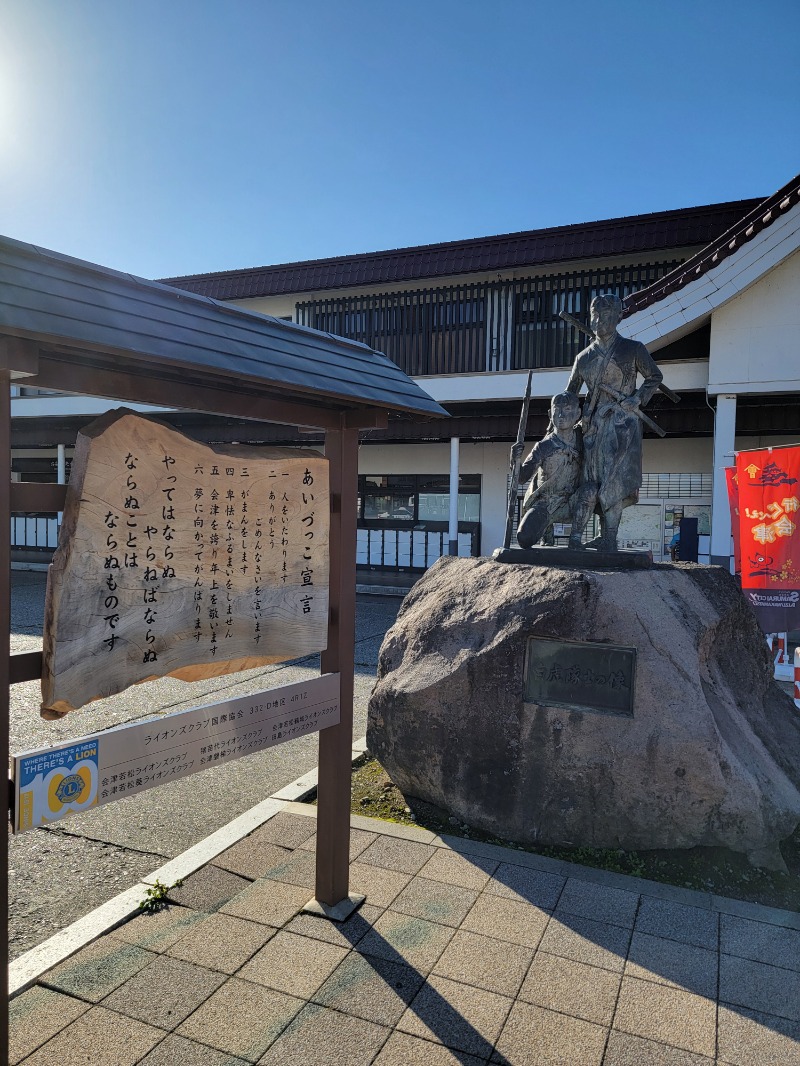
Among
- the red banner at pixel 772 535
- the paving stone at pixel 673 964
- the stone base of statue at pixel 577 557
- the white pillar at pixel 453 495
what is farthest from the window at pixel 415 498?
the paving stone at pixel 673 964

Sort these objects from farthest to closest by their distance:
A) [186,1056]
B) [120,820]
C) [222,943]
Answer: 1. [120,820]
2. [222,943]
3. [186,1056]

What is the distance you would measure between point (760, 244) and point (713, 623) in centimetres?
839

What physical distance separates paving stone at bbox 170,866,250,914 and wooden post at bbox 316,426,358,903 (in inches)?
18.6

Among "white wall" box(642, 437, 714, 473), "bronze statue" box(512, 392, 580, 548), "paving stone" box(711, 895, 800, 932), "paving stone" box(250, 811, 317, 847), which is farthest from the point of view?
"white wall" box(642, 437, 714, 473)

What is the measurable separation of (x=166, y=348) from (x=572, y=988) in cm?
290

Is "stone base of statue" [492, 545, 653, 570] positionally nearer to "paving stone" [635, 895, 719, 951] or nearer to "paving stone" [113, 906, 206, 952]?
"paving stone" [635, 895, 719, 951]

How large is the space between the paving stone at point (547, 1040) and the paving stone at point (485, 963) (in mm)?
151

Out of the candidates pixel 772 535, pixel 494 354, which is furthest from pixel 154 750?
pixel 494 354

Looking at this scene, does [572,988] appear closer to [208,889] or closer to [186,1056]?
[186,1056]

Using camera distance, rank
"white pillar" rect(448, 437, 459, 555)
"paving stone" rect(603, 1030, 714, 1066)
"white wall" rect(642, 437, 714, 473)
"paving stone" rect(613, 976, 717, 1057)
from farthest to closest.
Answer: "white pillar" rect(448, 437, 459, 555) < "white wall" rect(642, 437, 714, 473) < "paving stone" rect(613, 976, 717, 1057) < "paving stone" rect(603, 1030, 714, 1066)

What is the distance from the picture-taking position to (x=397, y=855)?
12.9 ft

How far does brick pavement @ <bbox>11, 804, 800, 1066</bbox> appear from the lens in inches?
98.6

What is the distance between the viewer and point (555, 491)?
5488 millimetres

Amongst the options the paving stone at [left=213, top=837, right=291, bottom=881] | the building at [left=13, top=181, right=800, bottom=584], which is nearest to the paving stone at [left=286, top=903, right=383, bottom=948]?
the paving stone at [left=213, top=837, right=291, bottom=881]
